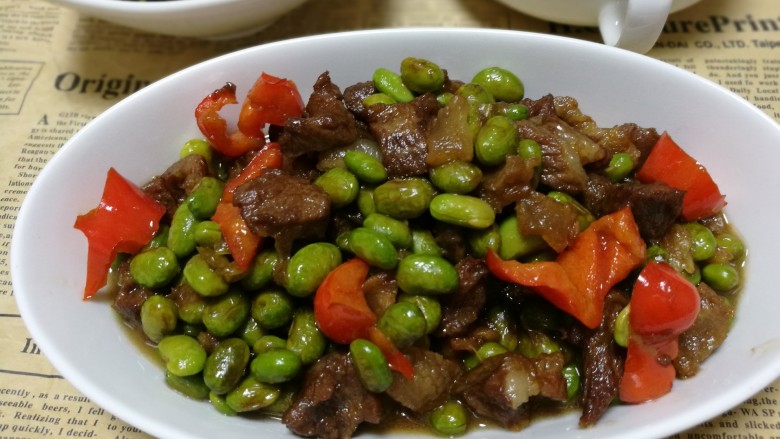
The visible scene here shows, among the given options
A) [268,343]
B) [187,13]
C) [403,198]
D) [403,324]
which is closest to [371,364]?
[403,324]

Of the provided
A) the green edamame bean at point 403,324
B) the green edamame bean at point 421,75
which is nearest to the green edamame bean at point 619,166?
the green edamame bean at point 421,75

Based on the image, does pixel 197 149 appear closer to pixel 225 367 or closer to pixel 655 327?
pixel 225 367

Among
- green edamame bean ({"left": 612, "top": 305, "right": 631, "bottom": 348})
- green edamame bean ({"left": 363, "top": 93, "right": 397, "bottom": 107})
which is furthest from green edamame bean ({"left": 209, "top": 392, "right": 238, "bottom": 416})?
green edamame bean ({"left": 612, "top": 305, "right": 631, "bottom": 348})

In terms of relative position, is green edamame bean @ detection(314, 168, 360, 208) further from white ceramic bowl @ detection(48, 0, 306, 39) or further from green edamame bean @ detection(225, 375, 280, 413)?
white ceramic bowl @ detection(48, 0, 306, 39)

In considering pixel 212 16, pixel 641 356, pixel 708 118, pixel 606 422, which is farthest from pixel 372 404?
pixel 212 16

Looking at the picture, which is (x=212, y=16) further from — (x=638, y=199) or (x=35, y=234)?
(x=638, y=199)

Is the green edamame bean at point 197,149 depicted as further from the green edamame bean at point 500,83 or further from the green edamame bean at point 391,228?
the green edamame bean at point 500,83

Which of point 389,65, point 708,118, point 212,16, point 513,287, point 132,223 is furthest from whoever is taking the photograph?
point 212,16
